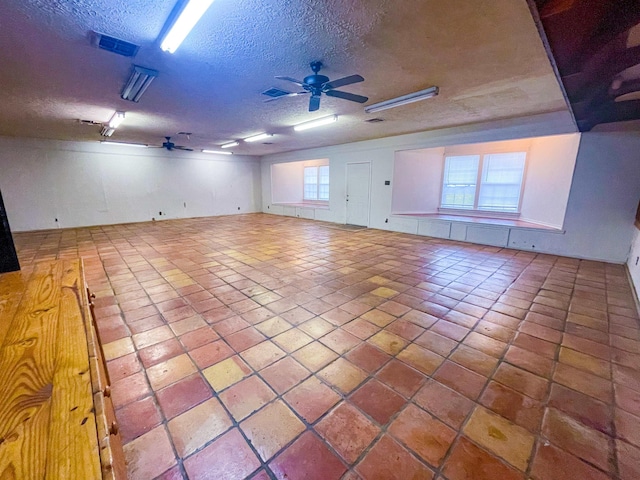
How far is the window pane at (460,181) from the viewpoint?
279 inches

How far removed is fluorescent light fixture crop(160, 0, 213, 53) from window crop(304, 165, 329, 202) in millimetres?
8631

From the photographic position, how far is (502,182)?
21.6ft

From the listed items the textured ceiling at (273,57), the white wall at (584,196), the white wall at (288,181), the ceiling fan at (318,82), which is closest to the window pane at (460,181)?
the white wall at (584,196)

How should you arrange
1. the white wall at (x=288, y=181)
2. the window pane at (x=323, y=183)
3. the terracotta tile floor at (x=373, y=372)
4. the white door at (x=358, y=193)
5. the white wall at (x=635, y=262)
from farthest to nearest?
the white wall at (x=288, y=181) → the window pane at (x=323, y=183) → the white door at (x=358, y=193) → the white wall at (x=635, y=262) → the terracotta tile floor at (x=373, y=372)

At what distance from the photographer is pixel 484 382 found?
178 centimetres

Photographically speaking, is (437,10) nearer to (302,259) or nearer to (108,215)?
(302,259)

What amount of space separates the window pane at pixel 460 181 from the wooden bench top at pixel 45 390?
8.12 meters

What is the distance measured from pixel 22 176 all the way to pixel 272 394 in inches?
376

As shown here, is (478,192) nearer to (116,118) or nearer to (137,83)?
(137,83)

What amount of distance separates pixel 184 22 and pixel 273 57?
88 cm

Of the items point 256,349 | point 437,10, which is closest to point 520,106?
point 437,10

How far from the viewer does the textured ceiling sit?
6.36ft

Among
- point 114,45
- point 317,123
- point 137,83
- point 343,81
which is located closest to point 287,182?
point 317,123

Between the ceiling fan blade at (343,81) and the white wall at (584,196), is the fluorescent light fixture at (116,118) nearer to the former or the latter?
the ceiling fan blade at (343,81)
